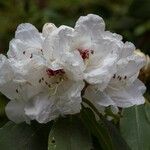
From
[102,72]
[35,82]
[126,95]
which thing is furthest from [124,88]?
[35,82]

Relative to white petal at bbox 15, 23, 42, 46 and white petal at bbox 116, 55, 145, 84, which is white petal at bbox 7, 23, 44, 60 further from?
white petal at bbox 116, 55, 145, 84

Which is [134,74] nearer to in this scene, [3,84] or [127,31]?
[3,84]

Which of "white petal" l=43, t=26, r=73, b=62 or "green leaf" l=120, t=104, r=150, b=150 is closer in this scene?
"white petal" l=43, t=26, r=73, b=62

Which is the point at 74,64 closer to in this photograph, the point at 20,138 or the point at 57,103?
the point at 57,103

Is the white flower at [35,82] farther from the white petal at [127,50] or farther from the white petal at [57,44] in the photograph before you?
the white petal at [127,50]

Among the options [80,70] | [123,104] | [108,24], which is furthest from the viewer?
[108,24]

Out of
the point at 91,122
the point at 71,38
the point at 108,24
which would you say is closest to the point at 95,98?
the point at 91,122

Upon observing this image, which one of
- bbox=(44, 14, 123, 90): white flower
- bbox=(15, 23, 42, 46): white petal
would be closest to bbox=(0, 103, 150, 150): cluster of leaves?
bbox=(44, 14, 123, 90): white flower
